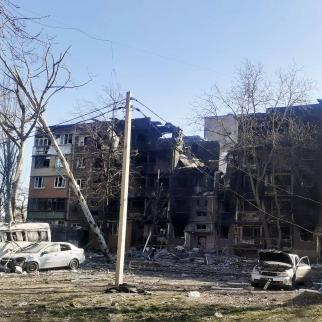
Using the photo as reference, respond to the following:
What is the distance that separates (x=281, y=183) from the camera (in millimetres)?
54406

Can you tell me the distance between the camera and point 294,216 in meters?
52.8

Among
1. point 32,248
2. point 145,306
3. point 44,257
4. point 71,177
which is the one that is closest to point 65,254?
point 44,257

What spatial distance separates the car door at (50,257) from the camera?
28.1 m

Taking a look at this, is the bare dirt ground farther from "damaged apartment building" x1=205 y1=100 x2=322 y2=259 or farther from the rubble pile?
"damaged apartment building" x1=205 y1=100 x2=322 y2=259

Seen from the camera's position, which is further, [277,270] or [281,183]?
[281,183]

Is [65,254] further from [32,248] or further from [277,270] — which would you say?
[277,270]

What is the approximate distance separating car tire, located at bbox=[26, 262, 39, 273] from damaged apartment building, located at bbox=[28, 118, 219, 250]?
2478 cm

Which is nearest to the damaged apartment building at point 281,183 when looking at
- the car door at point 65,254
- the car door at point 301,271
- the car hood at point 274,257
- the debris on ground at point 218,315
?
the car door at point 65,254

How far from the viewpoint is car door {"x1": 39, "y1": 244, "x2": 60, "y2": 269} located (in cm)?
2812

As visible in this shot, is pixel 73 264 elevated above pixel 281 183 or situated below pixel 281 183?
below

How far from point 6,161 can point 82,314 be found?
137 ft

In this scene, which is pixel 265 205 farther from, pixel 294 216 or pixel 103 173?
pixel 103 173

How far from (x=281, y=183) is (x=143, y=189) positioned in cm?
1756

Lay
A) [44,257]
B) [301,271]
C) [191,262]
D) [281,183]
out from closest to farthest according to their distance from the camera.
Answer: [301,271] → [44,257] → [191,262] → [281,183]
